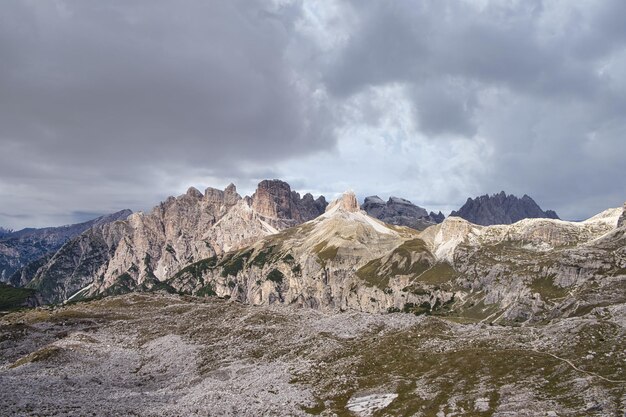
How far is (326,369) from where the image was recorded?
3386 inches

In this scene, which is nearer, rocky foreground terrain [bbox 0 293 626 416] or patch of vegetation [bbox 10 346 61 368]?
rocky foreground terrain [bbox 0 293 626 416]

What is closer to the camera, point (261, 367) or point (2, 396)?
point (2, 396)

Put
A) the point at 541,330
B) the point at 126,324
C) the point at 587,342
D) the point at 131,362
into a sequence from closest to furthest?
the point at 587,342 < the point at 541,330 < the point at 131,362 < the point at 126,324

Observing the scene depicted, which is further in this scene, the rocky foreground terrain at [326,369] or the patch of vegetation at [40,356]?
the patch of vegetation at [40,356]

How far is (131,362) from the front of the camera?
106625 millimetres

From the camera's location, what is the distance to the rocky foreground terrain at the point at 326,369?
6275cm

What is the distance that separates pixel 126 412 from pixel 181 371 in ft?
112

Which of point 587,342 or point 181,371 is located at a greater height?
point 587,342

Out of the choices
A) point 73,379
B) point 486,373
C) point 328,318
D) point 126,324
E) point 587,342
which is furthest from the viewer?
point 126,324

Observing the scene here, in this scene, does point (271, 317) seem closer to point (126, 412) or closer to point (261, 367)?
point (261, 367)

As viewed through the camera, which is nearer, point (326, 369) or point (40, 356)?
point (326, 369)

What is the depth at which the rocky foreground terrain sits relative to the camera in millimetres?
62750

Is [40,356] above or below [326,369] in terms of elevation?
below

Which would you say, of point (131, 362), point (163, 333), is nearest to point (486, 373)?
point (131, 362)
